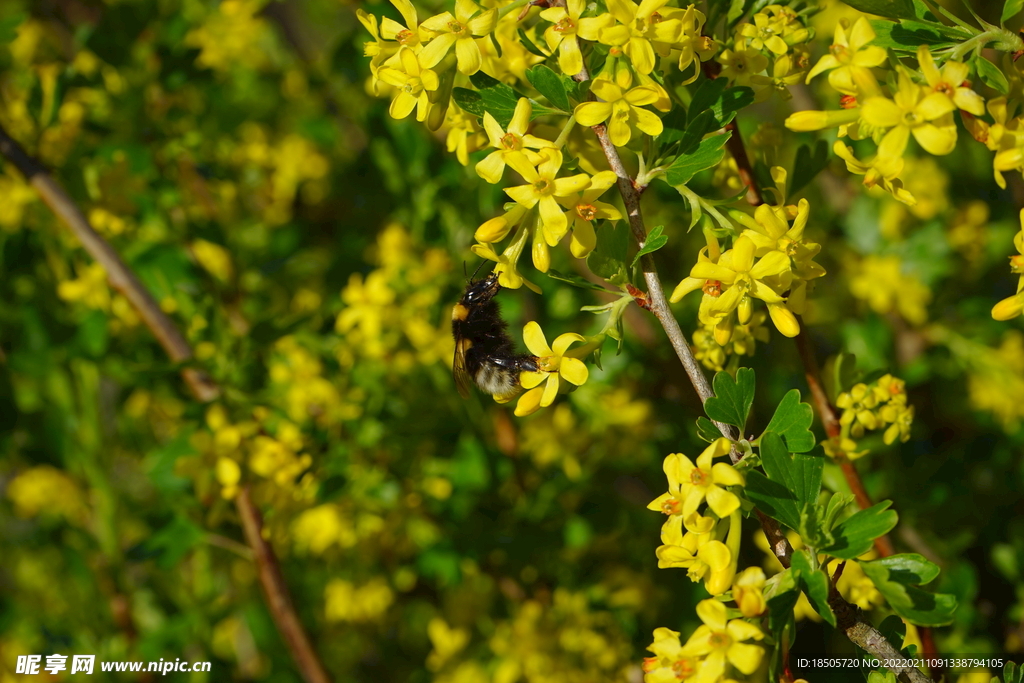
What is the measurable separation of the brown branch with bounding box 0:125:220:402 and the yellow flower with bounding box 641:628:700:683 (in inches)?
51.7

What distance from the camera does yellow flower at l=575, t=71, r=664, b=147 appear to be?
94cm

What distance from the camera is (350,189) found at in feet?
8.90

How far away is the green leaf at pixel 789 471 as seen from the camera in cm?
96

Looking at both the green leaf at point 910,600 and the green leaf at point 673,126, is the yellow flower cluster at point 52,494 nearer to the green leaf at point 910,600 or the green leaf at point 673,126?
the green leaf at point 673,126

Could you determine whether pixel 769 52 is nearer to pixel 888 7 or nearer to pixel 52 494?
pixel 888 7

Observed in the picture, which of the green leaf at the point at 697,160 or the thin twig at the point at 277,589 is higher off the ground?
the green leaf at the point at 697,160

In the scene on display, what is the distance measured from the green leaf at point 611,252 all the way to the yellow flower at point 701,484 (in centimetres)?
25

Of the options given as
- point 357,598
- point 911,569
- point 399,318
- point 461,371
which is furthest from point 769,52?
point 357,598

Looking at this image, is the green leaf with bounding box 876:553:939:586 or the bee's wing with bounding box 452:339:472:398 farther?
the bee's wing with bounding box 452:339:472:398

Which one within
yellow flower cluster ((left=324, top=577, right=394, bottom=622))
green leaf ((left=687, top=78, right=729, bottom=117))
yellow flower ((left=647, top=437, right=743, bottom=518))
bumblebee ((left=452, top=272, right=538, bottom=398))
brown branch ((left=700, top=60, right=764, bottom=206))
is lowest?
yellow flower cluster ((left=324, top=577, right=394, bottom=622))

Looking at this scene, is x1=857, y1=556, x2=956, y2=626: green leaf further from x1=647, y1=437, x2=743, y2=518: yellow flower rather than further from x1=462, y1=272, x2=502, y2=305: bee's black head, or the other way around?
x1=462, y1=272, x2=502, y2=305: bee's black head

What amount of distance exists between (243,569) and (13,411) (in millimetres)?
1062

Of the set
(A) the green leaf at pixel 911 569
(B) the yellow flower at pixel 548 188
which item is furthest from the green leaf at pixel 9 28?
(A) the green leaf at pixel 911 569

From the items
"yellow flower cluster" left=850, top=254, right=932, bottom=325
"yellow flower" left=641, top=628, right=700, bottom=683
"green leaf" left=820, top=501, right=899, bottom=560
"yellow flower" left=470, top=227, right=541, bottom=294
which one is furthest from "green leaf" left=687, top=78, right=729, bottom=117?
"yellow flower cluster" left=850, top=254, right=932, bottom=325
